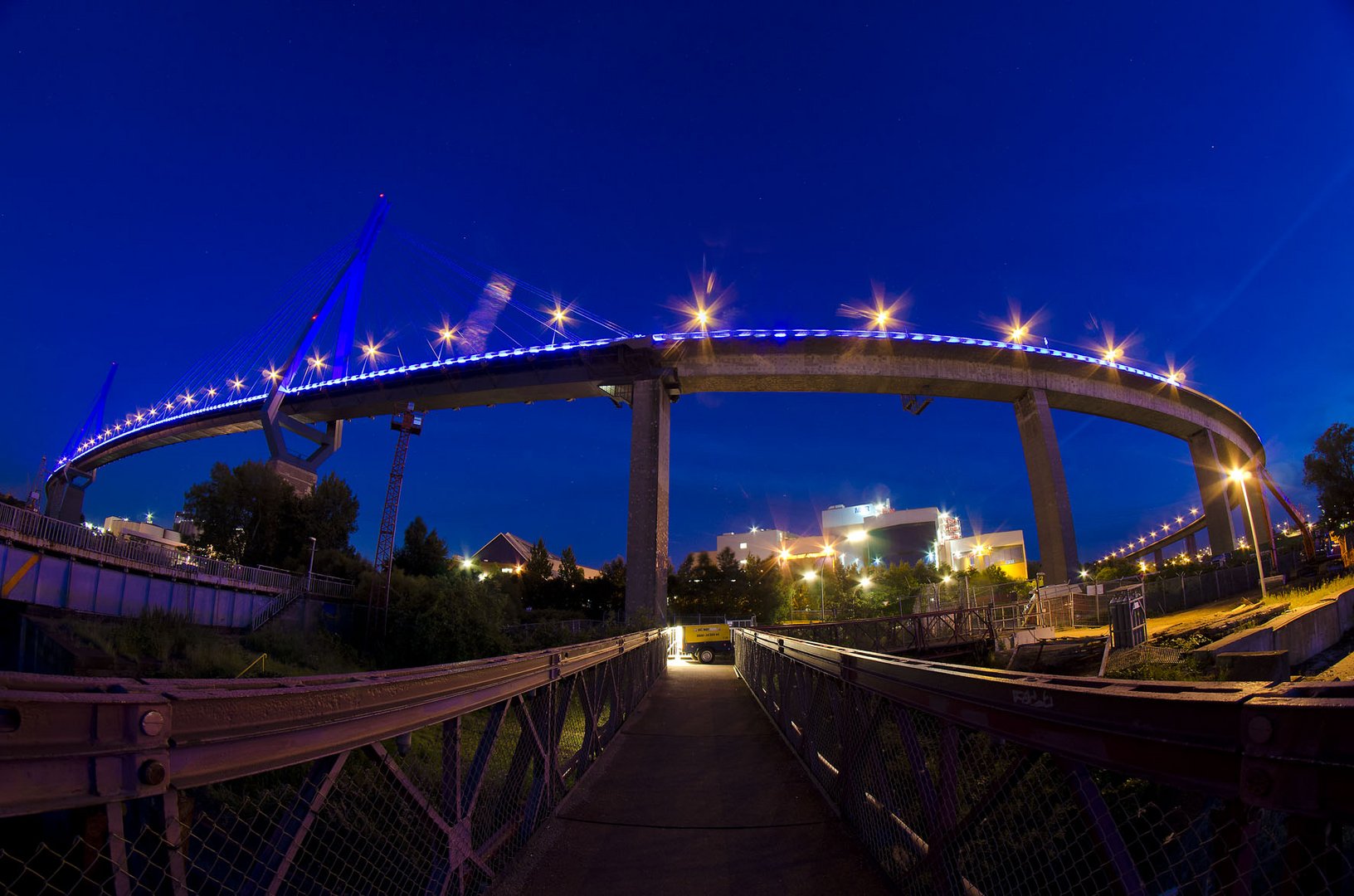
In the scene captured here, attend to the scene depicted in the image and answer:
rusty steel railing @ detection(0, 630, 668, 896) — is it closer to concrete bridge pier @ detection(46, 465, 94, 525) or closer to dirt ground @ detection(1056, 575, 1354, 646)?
dirt ground @ detection(1056, 575, 1354, 646)

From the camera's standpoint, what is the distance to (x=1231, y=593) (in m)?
30.7

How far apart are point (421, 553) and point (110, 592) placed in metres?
23.0

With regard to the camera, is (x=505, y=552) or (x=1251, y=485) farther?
(x=505, y=552)

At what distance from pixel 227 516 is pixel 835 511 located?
3496 inches

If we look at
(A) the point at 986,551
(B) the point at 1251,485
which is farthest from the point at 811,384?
(A) the point at 986,551

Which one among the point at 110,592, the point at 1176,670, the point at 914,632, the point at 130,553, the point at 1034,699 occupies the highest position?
the point at 130,553

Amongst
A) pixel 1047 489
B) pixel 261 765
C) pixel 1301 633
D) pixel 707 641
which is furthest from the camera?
pixel 1047 489

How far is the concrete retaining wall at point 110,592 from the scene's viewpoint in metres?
23.9

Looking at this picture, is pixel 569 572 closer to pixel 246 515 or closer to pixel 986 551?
pixel 246 515

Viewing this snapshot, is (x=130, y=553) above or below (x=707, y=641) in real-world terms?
above

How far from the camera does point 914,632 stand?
2352 cm

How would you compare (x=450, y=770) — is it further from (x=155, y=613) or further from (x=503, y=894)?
(x=155, y=613)

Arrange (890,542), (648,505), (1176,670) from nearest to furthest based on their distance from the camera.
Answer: (1176,670) < (648,505) < (890,542)

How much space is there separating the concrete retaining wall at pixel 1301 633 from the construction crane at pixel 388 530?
122 feet
